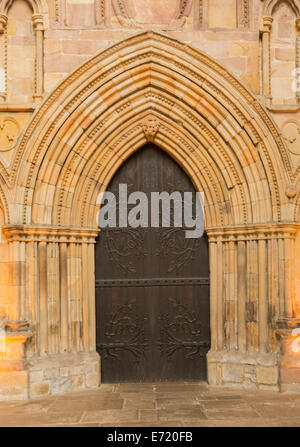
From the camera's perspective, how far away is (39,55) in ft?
19.7

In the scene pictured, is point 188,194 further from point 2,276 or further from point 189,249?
point 2,276

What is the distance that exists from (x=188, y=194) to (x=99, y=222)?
1.22 metres

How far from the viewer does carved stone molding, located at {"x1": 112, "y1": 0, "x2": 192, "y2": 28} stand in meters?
6.15

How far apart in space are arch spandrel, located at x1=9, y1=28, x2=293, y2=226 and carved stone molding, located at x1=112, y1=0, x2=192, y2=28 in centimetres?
21

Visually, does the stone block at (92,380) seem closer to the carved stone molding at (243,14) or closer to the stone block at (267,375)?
the stone block at (267,375)

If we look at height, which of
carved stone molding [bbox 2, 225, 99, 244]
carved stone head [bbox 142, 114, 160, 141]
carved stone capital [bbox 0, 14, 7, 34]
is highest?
carved stone capital [bbox 0, 14, 7, 34]

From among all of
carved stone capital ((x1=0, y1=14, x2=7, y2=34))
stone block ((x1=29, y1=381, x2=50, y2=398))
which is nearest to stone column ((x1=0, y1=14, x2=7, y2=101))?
carved stone capital ((x1=0, y1=14, x2=7, y2=34))

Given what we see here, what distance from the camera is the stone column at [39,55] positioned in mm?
5977

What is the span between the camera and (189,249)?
6.54 meters

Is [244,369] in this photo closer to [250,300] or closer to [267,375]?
[267,375]

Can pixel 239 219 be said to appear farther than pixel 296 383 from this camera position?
Yes

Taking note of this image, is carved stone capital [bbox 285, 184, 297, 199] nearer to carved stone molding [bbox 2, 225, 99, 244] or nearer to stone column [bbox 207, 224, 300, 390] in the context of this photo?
stone column [bbox 207, 224, 300, 390]

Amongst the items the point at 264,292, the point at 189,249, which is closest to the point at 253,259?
the point at 264,292

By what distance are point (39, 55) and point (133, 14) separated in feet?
4.19
